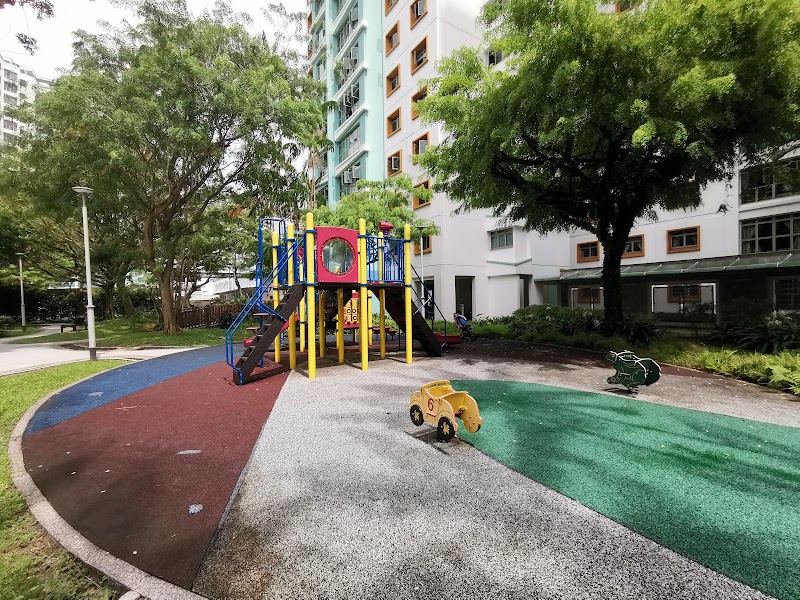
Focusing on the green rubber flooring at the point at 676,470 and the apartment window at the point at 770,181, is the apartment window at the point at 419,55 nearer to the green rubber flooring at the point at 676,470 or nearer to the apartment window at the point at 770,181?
the apartment window at the point at 770,181

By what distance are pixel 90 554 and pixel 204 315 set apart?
28.0 meters

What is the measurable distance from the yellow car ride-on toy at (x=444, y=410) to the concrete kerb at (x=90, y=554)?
3.23 m

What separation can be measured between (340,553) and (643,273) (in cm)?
2181

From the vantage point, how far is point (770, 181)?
14422 mm

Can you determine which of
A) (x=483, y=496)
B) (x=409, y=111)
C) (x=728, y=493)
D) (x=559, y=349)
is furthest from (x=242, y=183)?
(x=728, y=493)

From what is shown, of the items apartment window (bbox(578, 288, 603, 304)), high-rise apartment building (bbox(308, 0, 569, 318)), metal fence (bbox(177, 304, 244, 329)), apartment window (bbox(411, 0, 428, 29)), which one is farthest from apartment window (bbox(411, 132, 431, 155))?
metal fence (bbox(177, 304, 244, 329))

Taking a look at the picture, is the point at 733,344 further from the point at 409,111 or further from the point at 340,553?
the point at 409,111

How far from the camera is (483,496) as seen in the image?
3787mm

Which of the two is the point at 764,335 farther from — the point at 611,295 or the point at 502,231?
the point at 502,231

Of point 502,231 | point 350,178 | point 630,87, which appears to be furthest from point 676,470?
point 350,178

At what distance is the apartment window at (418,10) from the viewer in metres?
24.6

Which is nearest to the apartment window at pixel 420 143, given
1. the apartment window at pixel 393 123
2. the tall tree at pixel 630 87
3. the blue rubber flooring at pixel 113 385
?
the apartment window at pixel 393 123

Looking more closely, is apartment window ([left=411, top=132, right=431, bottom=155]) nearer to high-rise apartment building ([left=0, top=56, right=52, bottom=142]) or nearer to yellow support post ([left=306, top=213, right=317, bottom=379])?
yellow support post ([left=306, top=213, right=317, bottom=379])

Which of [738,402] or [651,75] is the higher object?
[651,75]
